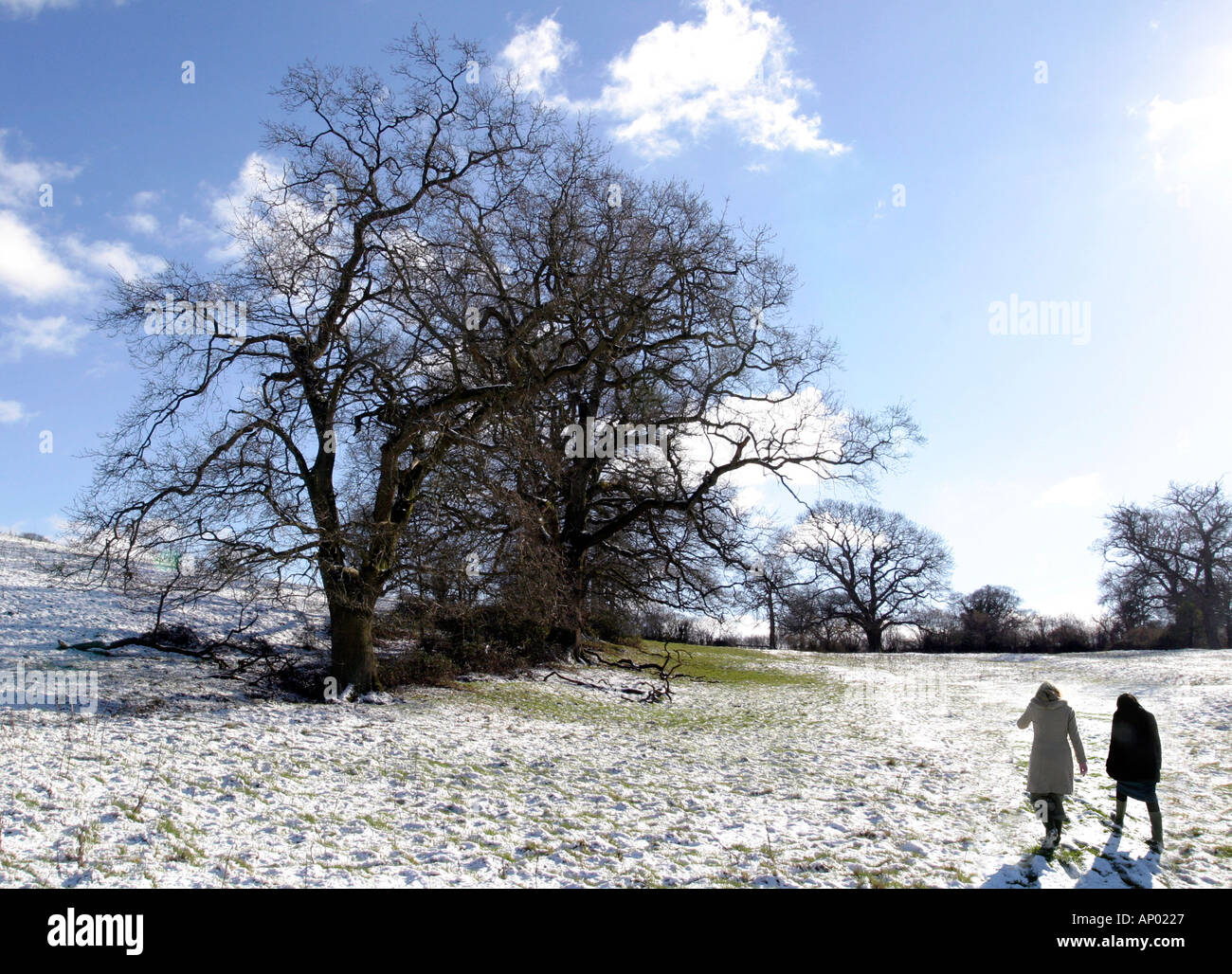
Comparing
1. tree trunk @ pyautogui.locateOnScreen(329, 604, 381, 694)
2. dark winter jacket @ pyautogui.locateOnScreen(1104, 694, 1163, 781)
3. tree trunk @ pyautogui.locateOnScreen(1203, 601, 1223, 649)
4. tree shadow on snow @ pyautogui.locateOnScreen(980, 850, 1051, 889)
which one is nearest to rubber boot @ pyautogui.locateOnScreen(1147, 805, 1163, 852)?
dark winter jacket @ pyautogui.locateOnScreen(1104, 694, 1163, 781)

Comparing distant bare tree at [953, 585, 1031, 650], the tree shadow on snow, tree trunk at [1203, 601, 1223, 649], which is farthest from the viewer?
distant bare tree at [953, 585, 1031, 650]

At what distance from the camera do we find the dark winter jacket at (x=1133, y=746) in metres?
7.79

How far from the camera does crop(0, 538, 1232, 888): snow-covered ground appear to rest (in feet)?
19.9

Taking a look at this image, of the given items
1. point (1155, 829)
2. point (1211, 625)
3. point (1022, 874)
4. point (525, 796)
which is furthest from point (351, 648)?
point (1211, 625)

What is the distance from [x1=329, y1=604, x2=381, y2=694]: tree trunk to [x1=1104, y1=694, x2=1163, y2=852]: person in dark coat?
11.6m

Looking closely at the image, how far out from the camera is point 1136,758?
785 cm

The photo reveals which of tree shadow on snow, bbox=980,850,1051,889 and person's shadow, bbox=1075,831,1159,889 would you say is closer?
tree shadow on snow, bbox=980,850,1051,889

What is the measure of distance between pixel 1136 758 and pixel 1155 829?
2.39 ft

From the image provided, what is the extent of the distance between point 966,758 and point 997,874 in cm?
597

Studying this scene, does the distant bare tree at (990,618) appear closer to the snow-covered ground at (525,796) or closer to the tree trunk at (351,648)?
the snow-covered ground at (525,796)

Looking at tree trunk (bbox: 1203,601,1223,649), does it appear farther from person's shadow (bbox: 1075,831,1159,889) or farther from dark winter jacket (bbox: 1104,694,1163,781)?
person's shadow (bbox: 1075,831,1159,889)

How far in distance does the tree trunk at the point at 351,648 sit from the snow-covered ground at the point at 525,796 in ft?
3.49

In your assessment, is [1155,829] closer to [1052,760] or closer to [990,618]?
[1052,760]

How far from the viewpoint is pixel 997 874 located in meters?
6.60
